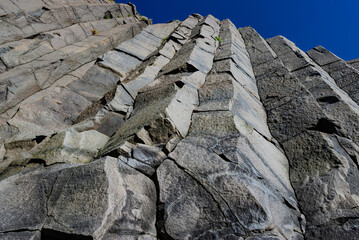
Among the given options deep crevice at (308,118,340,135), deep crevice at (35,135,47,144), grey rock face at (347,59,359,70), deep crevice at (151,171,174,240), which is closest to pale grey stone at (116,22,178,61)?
deep crevice at (35,135,47,144)

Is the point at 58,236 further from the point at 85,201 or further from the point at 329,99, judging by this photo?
the point at 329,99

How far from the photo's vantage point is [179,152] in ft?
6.98

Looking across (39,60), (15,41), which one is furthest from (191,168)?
(15,41)

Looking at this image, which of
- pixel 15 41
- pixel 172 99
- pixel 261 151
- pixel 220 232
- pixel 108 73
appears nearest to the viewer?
pixel 220 232

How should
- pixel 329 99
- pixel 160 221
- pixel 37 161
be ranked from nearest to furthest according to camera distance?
pixel 160 221 → pixel 37 161 → pixel 329 99

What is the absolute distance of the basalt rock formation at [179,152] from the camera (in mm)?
1606

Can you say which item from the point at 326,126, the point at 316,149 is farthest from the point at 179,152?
the point at 326,126

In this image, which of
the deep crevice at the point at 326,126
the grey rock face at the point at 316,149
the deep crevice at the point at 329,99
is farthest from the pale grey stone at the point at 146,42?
the deep crevice at the point at 326,126

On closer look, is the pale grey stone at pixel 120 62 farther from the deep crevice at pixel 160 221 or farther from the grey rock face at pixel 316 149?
the deep crevice at pixel 160 221

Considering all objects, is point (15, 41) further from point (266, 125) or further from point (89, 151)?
point (266, 125)

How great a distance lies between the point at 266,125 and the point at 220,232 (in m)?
2.00

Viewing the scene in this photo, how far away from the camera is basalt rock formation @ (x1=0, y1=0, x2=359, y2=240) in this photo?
1606 mm

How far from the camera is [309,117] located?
2959 mm

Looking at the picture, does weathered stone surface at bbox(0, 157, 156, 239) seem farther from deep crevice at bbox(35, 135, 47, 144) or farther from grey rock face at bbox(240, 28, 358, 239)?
grey rock face at bbox(240, 28, 358, 239)
